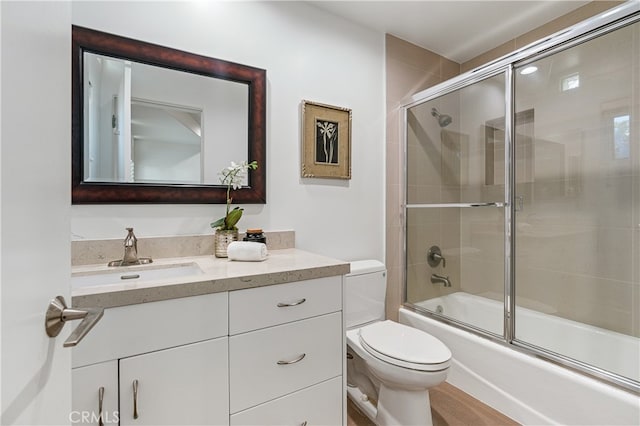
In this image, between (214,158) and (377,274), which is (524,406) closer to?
(377,274)

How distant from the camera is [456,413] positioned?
1.60 m

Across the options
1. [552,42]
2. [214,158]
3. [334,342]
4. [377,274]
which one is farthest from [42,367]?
[552,42]

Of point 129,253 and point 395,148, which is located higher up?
point 395,148

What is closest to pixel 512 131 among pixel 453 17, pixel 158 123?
pixel 453 17

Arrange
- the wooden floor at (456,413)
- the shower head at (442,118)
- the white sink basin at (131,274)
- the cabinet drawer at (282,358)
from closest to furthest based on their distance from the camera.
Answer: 1. the cabinet drawer at (282,358)
2. the white sink basin at (131,274)
3. the wooden floor at (456,413)
4. the shower head at (442,118)

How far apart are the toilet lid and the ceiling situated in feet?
6.53

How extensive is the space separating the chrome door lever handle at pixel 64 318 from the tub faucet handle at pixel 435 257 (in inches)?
87.8

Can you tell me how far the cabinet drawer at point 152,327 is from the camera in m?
0.82

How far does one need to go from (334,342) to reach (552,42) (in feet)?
6.04

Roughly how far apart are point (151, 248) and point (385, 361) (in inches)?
47.9

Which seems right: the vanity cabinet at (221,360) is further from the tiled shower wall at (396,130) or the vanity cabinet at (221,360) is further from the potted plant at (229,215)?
the tiled shower wall at (396,130)

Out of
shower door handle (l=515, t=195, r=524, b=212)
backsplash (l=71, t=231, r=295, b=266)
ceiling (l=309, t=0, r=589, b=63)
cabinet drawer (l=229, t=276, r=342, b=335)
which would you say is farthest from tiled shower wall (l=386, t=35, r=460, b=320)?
cabinet drawer (l=229, t=276, r=342, b=335)

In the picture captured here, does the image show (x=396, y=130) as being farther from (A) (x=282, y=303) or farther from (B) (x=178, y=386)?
(B) (x=178, y=386)

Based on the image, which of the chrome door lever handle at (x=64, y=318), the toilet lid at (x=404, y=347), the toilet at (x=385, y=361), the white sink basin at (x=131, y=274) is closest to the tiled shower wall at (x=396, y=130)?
the toilet at (x=385, y=361)
